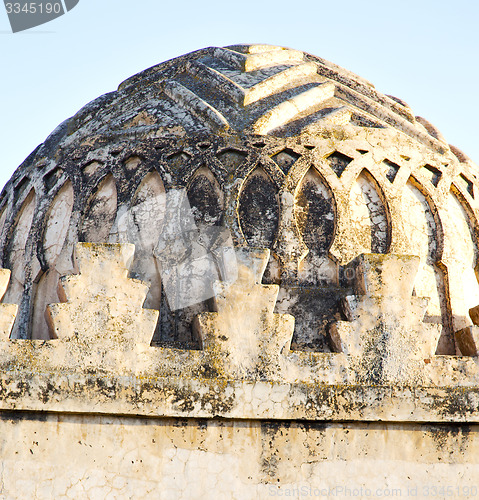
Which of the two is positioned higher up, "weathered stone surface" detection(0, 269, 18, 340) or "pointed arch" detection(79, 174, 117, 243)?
"pointed arch" detection(79, 174, 117, 243)

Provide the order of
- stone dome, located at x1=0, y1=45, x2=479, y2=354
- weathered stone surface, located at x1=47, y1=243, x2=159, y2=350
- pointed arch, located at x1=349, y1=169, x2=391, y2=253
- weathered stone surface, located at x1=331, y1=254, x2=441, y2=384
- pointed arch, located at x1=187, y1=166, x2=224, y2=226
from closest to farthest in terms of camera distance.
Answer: weathered stone surface, located at x1=47, y1=243, x2=159, y2=350 < weathered stone surface, located at x1=331, y1=254, x2=441, y2=384 < stone dome, located at x1=0, y1=45, x2=479, y2=354 < pointed arch, located at x1=187, y1=166, x2=224, y2=226 < pointed arch, located at x1=349, y1=169, x2=391, y2=253

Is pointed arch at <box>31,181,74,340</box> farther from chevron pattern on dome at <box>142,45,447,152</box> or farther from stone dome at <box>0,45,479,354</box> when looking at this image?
chevron pattern on dome at <box>142,45,447,152</box>

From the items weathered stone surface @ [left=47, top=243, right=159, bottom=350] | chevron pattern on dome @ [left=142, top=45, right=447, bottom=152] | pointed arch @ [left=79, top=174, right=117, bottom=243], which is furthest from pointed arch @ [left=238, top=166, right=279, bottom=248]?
weathered stone surface @ [left=47, top=243, right=159, bottom=350]

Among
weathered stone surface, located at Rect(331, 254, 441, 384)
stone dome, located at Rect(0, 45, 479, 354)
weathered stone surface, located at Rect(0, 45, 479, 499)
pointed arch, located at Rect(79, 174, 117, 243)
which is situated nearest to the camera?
weathered stone surface, located at Rect(0, 45, 479, 499)

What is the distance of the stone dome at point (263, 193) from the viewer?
21.9 feet

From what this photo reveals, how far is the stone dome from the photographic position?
6684 millimetres

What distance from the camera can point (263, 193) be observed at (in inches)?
272

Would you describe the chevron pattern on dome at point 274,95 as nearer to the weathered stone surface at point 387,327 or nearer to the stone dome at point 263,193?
the stone dome at point 263,193

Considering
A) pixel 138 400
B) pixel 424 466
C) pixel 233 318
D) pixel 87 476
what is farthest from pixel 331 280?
pixel 87 476
